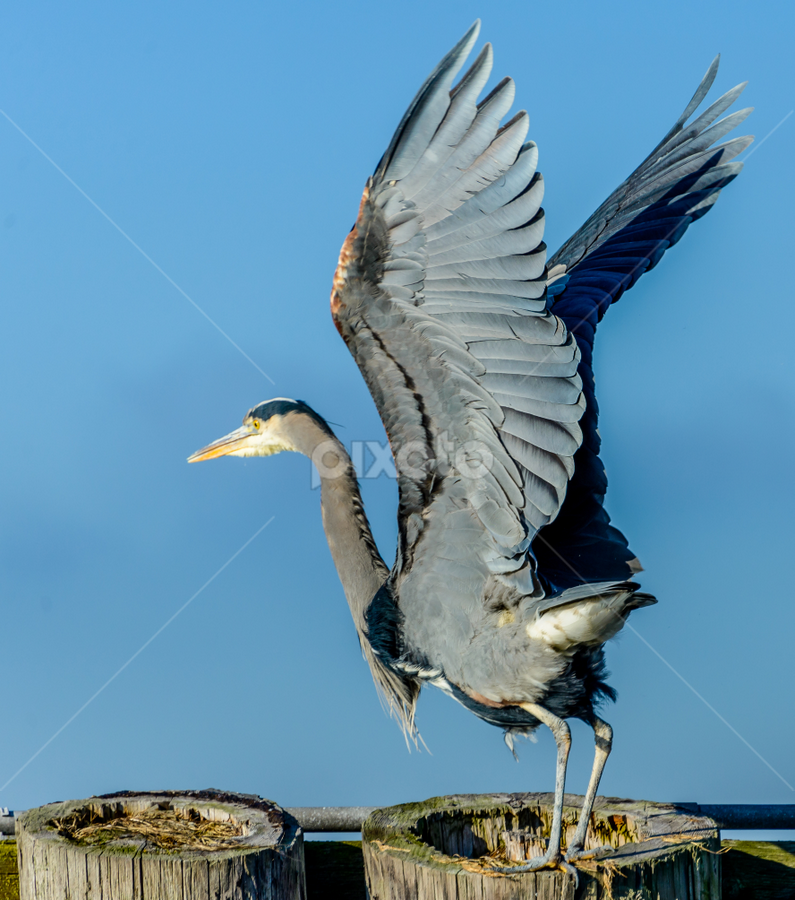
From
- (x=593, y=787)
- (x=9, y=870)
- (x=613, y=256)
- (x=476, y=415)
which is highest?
(x=613, y=256)

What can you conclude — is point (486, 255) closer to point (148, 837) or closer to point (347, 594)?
point (347, 594)

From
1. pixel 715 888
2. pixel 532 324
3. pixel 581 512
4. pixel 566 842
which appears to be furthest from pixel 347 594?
pixel 715 888

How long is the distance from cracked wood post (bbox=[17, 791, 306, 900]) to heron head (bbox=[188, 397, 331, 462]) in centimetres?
184

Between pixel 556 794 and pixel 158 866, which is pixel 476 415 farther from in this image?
pixel 158 866

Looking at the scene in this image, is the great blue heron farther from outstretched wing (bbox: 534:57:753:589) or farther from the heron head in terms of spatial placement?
the heron head

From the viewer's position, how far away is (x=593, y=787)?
9.37 ft

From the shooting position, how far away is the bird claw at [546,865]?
2.37 m

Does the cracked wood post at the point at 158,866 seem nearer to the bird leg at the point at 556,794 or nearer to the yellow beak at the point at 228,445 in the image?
the bird leg at the point at 556,794

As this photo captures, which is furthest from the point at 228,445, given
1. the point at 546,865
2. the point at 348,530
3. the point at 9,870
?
the point at 546,865

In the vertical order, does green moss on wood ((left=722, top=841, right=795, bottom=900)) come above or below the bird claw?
below

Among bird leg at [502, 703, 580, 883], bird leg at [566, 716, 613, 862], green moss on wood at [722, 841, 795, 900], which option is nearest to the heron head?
bird leg at [502, 703, 580, 883]

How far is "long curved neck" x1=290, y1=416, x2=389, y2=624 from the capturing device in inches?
142

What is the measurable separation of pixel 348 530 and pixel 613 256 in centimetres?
190

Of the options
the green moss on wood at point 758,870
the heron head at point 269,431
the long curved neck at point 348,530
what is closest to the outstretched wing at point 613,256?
the long curved neck at point 348,530
